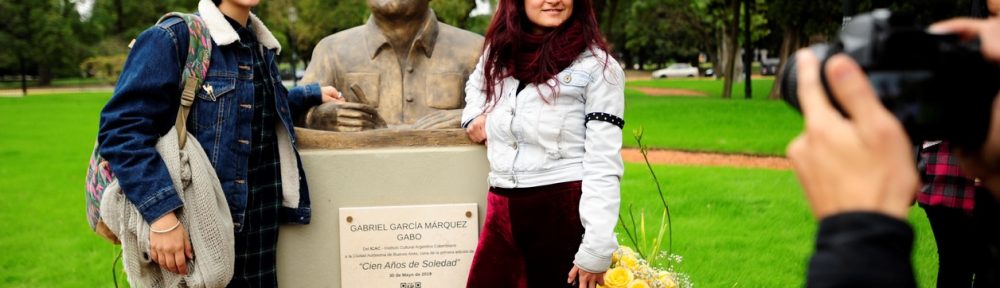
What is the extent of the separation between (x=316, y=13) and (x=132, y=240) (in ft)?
102

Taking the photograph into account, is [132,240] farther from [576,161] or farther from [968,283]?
[968,283]

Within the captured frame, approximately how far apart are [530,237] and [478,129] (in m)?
0.53

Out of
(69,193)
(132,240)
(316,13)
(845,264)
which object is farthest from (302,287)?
(316,13)

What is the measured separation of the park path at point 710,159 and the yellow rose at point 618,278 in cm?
695

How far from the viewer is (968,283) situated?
3.31m

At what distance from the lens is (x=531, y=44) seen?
286 cm

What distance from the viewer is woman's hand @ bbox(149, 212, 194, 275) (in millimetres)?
2578

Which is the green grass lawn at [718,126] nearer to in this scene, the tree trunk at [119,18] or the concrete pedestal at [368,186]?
the concrete pedestal at [368,186]

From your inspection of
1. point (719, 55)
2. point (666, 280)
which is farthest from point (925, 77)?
point (719, 55)

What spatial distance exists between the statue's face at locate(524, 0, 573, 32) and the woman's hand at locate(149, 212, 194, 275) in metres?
1.31

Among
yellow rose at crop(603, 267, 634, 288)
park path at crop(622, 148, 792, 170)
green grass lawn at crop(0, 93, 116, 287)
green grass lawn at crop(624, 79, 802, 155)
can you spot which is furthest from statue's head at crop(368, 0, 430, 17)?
green grass lawn at crop(624, 79, 802, 155)

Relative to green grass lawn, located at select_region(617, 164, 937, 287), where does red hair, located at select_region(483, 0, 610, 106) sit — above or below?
above

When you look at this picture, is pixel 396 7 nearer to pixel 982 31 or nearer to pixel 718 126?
pixel 982 31

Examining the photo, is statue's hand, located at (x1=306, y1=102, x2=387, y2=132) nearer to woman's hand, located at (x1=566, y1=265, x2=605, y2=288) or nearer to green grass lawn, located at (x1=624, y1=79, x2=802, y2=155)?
woman's hand, located at (x1=566, y1=265, x2=605, y2=288)
